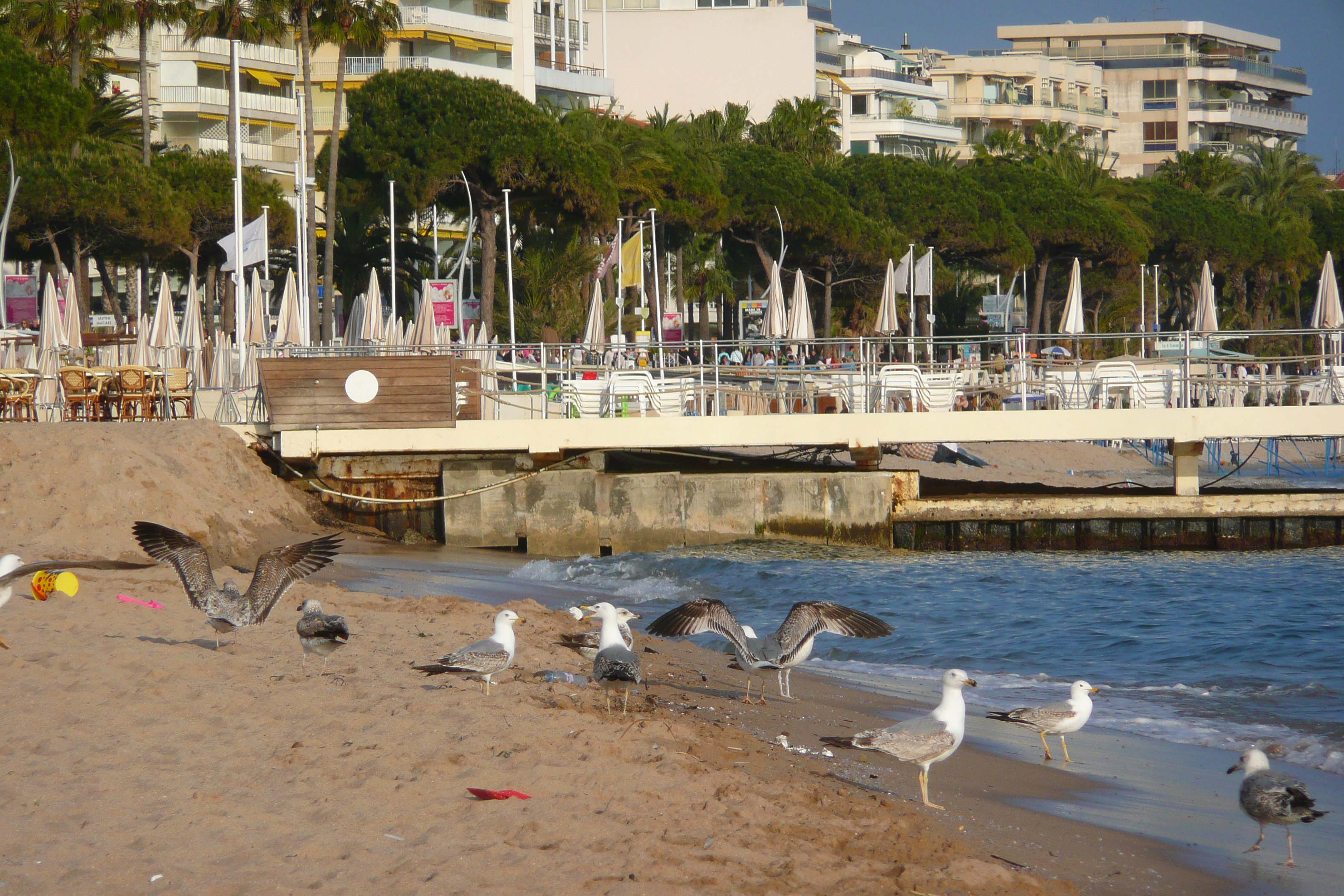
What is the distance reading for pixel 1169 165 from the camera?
3455 inches

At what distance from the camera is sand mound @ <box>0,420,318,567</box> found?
1543cm

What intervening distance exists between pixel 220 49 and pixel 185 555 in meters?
61.6

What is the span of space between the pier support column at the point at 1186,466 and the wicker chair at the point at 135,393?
15843 mm

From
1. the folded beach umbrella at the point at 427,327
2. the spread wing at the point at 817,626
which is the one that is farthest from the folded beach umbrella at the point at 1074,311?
the spread wing at the point at 817,626

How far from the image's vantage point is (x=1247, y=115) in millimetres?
117000

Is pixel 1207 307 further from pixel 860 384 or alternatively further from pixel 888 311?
pixel 860 384

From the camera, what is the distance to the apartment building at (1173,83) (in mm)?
114000

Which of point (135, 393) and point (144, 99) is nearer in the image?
point (135, 393)

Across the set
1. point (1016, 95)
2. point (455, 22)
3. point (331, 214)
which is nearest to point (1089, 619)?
point (331, 214)

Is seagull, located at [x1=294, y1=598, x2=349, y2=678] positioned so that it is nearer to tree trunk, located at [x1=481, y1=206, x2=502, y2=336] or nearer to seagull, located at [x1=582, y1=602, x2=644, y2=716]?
seagull, located at [x1=582, y1=602, x2=644, y2=716]

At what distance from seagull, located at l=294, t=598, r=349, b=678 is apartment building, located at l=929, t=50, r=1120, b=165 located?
95562mm

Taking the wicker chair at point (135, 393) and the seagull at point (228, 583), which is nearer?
the seagull at point (228, 583)

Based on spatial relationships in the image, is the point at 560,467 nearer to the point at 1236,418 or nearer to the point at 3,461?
the point at 3,461

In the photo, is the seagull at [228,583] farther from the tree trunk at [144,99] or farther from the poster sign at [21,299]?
the tree trunk at [144,99]
